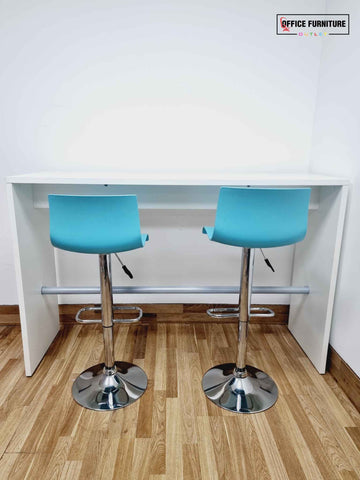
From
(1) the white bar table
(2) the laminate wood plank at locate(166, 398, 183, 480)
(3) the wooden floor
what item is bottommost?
(3) the wooden floor

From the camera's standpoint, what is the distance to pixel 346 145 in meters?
1.66

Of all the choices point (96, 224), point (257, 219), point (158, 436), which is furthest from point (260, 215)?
point (158, 436)

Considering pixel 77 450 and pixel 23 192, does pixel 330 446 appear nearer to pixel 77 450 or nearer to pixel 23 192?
pixel 77 450

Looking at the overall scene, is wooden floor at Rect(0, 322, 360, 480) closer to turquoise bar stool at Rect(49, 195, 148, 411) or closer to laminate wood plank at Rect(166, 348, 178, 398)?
laminate wood plank at Rect(166, 348, 178, 398)

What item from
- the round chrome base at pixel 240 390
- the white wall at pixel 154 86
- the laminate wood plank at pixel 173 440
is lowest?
the laminate wood plank at pixel 173 440

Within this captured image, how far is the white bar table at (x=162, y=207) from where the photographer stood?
1.53 metres

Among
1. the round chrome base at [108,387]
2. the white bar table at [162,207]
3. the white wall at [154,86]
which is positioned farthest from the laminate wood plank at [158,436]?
the white wall at [154,86]

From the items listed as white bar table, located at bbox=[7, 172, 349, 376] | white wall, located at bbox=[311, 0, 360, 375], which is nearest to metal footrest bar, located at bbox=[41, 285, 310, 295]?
white bar table, located at bbox=[7, 172, 349, 376]

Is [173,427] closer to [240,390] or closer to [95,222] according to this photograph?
[240,390]

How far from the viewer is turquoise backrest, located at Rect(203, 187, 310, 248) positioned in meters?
1.25

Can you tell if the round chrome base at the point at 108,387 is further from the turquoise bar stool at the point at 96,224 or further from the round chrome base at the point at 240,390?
the round chrome base at the point at 240,390

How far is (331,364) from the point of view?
1.74m

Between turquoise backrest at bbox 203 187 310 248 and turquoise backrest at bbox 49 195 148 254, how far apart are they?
0.37m

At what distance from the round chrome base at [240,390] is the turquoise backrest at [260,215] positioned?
2.48 feet
